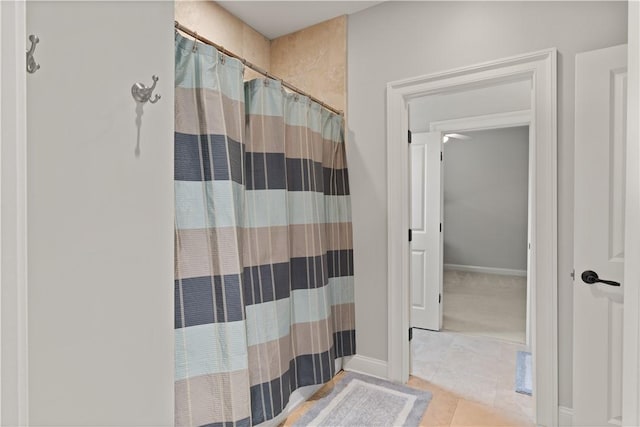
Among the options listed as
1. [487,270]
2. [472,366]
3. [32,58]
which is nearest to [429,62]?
[32,58]

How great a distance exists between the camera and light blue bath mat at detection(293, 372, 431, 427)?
6.29 feet

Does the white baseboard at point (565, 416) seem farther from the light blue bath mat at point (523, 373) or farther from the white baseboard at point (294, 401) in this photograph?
the white baseboard at point (294, 401)

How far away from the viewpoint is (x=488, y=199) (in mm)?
6184

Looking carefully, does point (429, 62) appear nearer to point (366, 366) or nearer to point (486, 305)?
point (366, 366)

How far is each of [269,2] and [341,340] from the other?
8.21ft

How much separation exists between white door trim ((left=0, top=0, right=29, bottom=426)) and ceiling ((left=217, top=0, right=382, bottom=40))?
2.30 m

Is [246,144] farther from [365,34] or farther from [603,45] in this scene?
[603,45]

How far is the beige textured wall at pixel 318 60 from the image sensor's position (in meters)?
2.55

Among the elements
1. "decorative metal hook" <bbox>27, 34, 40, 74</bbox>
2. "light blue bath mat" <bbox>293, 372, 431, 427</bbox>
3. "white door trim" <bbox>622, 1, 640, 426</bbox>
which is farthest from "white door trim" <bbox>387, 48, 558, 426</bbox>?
"decorative metal hook" <bbox>27, 34, 40, 74</bbox>

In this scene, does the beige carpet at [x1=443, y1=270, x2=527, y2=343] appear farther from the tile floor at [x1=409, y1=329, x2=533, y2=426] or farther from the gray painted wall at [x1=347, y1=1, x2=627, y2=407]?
the gray painted wall at [x1=347, y1=1, x2=627, y2=407]

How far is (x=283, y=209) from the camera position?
1.86 meters

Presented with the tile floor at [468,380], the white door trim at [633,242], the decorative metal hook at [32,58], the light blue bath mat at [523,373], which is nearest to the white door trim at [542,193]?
the tile floor at [468,380]

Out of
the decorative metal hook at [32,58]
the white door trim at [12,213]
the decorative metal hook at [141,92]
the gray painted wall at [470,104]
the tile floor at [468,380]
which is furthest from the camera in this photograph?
the gray painted wall at [470,104]

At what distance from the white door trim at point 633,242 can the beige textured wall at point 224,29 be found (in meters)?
2.30
